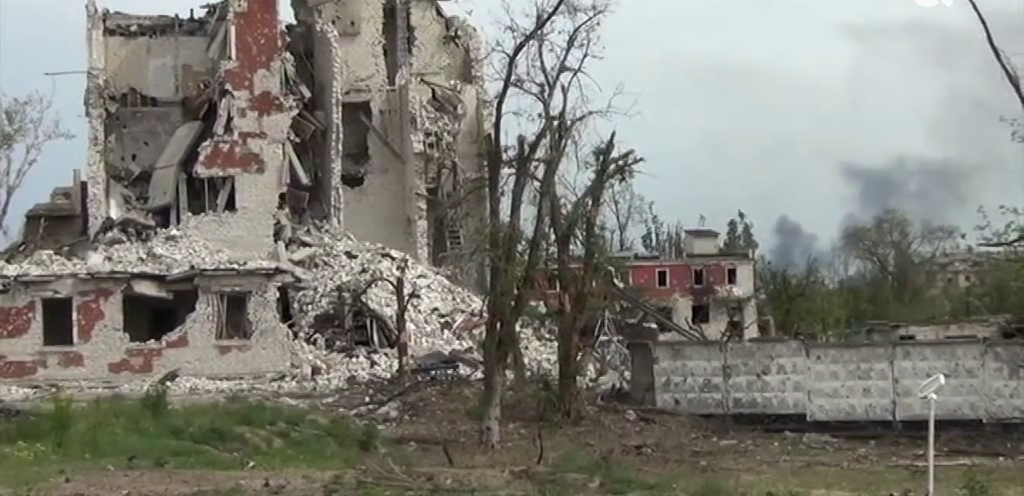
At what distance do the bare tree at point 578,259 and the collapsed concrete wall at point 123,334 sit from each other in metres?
12.2

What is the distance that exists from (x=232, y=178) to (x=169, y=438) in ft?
81.4

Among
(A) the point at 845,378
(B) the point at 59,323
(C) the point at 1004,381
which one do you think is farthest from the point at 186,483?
(B) the point at 59,323

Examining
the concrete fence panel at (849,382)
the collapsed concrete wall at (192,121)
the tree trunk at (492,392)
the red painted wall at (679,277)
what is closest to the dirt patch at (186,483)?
the tree trunk at (492,392)

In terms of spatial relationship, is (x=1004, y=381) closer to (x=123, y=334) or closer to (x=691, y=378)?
(x=691, y=378)

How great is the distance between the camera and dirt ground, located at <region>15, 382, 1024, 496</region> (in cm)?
1719

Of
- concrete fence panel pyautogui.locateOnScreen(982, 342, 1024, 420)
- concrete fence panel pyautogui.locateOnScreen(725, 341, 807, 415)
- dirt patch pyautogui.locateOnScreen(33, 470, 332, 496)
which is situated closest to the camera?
dirt patch pyautogui.locateOnScreen(33, 470, 332, 496)

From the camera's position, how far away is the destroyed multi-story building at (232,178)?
3875cm

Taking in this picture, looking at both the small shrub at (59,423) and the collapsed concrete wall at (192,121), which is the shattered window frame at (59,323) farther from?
the small shrub at (59,423)

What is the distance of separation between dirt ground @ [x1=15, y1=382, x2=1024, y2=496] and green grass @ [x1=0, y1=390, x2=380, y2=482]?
797 millimetres

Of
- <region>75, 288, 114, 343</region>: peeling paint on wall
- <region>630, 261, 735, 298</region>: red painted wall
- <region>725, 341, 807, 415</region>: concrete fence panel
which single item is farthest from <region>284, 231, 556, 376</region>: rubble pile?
<region>630, 261, 735, 298</region>: red painted wall

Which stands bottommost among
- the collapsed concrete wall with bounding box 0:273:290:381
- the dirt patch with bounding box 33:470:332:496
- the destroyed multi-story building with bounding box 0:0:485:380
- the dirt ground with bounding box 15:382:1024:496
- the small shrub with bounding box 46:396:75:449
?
the dirt ground with bounding box 15:382:1024:496

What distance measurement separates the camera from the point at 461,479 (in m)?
17.9

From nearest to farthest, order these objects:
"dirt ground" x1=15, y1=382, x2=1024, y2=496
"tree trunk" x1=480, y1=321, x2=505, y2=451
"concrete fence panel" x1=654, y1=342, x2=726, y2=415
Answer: "dirt ground" x1=15, y1=382, x2=1024, y2=496 → "tree trunk" x1=480, y1=321, x2=505, y2=451 → "concrete fence panel" x1=654, y1=342, x2=726, y2=415

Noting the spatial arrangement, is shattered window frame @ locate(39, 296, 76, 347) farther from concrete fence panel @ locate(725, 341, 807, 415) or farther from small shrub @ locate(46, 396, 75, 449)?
concrete fence panel @ locate(725, 341, 807, 415)
